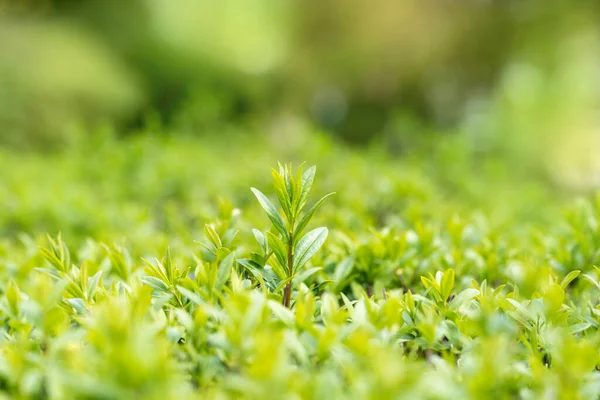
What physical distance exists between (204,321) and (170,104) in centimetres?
825

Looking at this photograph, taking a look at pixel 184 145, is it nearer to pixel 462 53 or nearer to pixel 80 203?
pixel 80 203

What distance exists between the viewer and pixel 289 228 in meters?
1.24

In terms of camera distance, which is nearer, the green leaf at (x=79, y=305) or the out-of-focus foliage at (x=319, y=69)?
the green leaf at (x=79, y=305)

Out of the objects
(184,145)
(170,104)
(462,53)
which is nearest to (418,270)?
(184,145)

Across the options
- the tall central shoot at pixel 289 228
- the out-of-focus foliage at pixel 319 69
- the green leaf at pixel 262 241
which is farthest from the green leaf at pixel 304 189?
the out-of-focus foliage at pixel 319 69

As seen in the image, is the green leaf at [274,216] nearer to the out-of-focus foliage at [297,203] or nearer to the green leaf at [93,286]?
the out-of-focus foliage at [297,203]

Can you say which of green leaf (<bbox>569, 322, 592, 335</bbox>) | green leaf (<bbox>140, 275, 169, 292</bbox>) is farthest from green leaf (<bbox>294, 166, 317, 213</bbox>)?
green leaf (<bbox>569, 322, 592, 335</bbox>)

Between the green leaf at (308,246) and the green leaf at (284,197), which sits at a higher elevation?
the green leaf at (284,197)

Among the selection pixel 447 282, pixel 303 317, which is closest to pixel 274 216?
pixel 303 317

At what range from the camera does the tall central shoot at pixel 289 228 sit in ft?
4.01

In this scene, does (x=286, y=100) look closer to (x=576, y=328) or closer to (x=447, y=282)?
(x=447, y=282)

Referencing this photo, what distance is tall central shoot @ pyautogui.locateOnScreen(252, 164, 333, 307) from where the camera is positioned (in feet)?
4.01

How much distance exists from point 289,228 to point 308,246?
0.07 metres

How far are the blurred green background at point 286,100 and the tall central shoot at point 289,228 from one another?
1.64m
